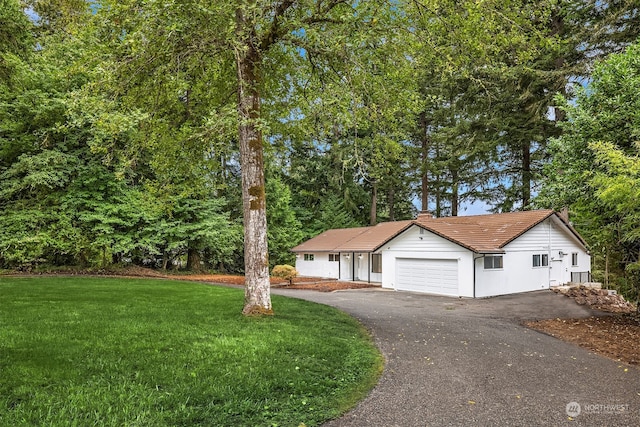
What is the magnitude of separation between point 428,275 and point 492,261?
2.94 m

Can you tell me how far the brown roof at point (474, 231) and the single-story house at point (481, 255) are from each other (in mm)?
37

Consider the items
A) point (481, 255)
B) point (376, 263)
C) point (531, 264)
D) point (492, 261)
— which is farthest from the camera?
point (376, 263)

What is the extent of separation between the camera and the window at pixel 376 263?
23.2 meters

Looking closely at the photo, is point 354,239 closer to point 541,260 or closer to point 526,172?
point 541,260

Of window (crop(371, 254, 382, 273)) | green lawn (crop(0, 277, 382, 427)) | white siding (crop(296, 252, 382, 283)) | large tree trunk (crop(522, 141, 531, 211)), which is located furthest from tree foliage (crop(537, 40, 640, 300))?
large tree trunk (crop(522, 141, 531, 211))

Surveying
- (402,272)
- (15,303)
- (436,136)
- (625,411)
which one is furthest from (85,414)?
(436,136)

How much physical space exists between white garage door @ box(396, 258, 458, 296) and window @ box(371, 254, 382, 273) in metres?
2.83

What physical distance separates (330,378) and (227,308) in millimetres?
5326

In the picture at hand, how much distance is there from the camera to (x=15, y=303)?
977 centimetres

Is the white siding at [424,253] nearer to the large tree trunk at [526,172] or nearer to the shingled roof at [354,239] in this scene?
the shingled roof at [354,239]

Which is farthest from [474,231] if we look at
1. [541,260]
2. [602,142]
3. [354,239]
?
[602,142]

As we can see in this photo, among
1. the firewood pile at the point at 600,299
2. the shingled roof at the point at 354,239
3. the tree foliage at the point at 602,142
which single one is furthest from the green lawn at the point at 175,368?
the shingled roof at the point at 354,239

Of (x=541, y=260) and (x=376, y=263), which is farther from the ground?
(x=541, y=260)

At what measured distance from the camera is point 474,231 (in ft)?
64.0
